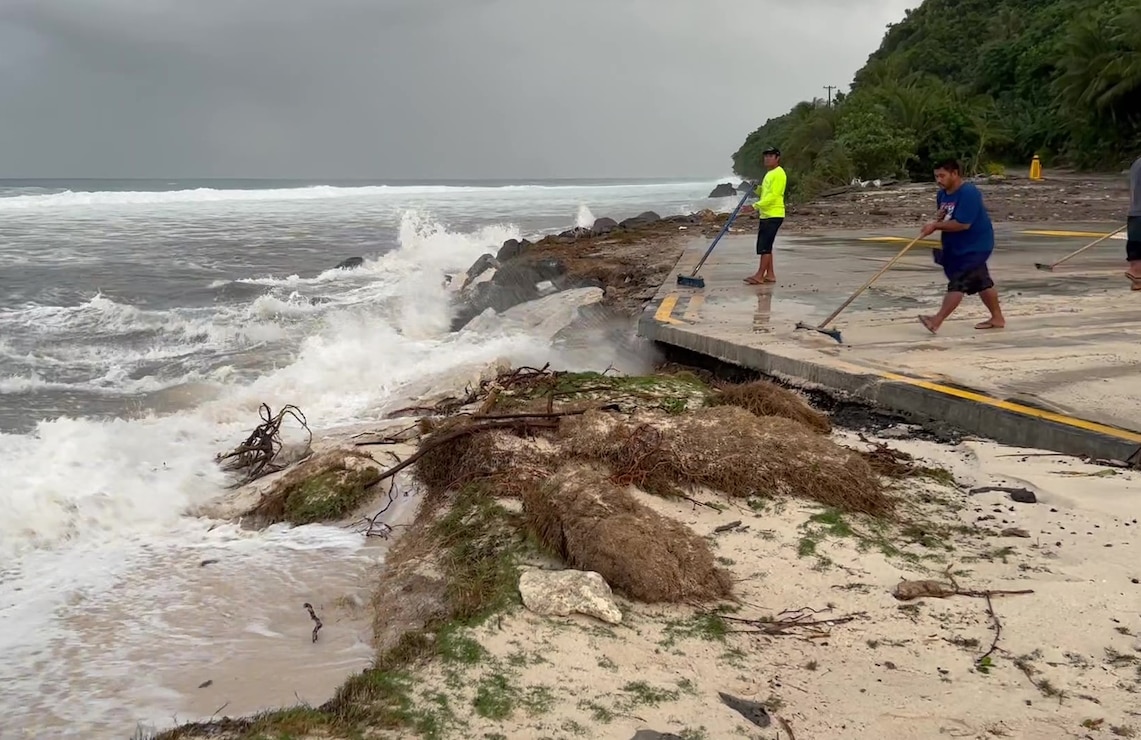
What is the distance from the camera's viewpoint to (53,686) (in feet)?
11.9

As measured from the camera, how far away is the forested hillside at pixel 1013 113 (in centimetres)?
3231

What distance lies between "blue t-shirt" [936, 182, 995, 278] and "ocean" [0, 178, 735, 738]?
4208mm

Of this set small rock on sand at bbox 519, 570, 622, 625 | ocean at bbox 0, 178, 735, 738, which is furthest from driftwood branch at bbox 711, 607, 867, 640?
ocean at bbox 0, 178, 735, 738

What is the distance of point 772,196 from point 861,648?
7970 mm

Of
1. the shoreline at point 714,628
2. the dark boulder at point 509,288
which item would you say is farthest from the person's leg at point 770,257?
the shoreline at point 714,628

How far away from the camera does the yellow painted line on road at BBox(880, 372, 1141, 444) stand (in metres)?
4.98

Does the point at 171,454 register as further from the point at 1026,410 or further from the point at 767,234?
the point at 767,234

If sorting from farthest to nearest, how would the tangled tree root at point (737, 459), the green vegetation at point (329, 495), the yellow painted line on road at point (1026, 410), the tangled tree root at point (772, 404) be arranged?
the tangled tree root at point (772, 404) < the green vegetation at point (329, 495) < the yellow painted line on road at point (1026, 410) < the tangled tree root at point (737, 459)

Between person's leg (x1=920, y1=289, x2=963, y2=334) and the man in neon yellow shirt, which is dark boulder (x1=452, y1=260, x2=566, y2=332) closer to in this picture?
the man in neon yellow shirt

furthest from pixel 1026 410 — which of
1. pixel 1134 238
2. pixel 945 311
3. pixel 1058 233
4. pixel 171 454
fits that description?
pixel 1058 233

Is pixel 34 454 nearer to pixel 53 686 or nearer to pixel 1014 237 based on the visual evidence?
pixel 53 686

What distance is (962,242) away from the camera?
24.7 feet

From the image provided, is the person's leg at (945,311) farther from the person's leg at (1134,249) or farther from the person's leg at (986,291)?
the person's leg at (1134,249)

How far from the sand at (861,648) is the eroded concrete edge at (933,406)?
22.6 inches
